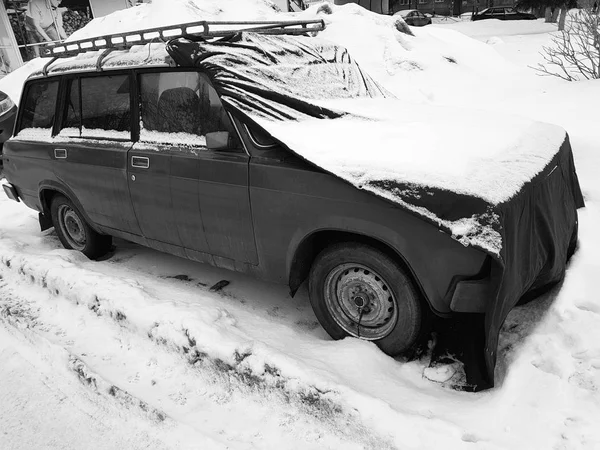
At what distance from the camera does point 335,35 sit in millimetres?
11547

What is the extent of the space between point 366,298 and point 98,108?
274cm

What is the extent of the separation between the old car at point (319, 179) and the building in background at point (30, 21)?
1429cm

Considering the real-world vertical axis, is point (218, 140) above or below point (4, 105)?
above

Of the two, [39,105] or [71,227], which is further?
[71,227]

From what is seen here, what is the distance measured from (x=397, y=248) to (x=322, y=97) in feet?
4.59

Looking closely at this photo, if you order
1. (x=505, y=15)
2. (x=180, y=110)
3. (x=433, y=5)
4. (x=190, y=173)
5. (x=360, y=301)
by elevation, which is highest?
(x=180, y=110)

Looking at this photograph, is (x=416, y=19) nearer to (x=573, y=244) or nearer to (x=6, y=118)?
(x=6, y=118)

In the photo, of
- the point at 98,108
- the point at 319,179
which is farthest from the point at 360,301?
the point at 98,108

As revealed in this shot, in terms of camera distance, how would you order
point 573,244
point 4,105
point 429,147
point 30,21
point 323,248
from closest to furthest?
point 429,147
point 323,248
point 573,244
point 4,105
point 30,21

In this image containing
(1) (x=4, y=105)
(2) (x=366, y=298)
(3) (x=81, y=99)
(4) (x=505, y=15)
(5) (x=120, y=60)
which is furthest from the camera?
(4) (x=505, y=15)

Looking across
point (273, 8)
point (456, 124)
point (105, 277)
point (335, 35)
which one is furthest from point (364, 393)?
point (273, 8)

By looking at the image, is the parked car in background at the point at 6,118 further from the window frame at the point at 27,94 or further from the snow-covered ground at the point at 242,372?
the snow-covered ground at the point at 242,372

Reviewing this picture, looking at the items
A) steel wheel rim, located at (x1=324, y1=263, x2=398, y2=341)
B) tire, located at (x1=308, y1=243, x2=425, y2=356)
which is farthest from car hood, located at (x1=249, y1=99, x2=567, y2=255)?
steel wheel rim, located at (x1=324, y1=263, x2=398, y2=341)

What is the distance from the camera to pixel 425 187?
2.24m
